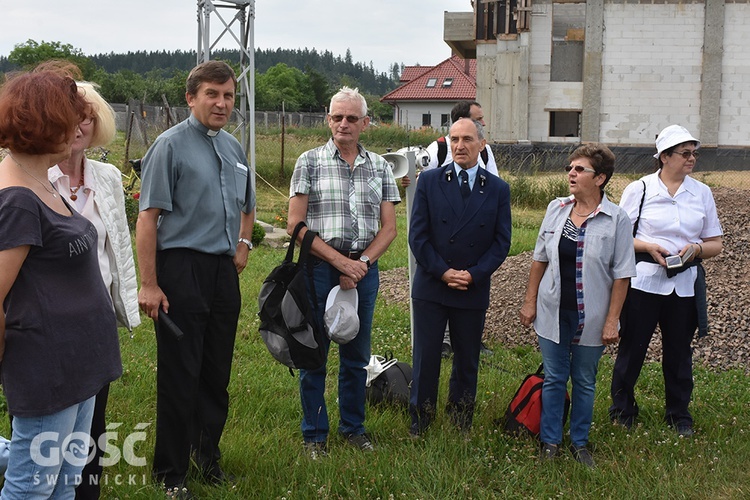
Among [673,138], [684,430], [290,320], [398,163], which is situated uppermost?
[673,138]

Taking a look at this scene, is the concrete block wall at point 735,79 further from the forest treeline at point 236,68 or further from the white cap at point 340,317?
the white cap at point 340,317

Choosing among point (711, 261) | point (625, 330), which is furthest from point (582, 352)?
point (711, 261)

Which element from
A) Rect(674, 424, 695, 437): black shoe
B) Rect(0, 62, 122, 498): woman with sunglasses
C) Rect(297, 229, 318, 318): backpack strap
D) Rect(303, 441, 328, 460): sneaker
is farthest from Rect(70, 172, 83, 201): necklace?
Rect(674, 424, 695, 437): black shoe

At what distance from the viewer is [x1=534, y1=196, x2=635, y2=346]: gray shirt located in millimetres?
4586

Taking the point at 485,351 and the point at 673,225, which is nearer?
the point at 673,225

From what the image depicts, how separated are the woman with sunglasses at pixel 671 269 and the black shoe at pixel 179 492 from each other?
10.0 ft

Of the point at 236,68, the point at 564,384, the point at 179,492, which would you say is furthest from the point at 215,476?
the point at 236,68

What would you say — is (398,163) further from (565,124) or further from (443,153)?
(565,124)

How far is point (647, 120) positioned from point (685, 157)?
2430cm

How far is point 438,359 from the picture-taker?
193 inches

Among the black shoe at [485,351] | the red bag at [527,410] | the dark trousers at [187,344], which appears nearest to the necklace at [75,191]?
the dark trousers at [187,344]

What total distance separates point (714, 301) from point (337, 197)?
5189 mm

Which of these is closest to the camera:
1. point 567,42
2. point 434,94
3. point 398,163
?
point 398,163

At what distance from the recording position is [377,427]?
493 centimetres
